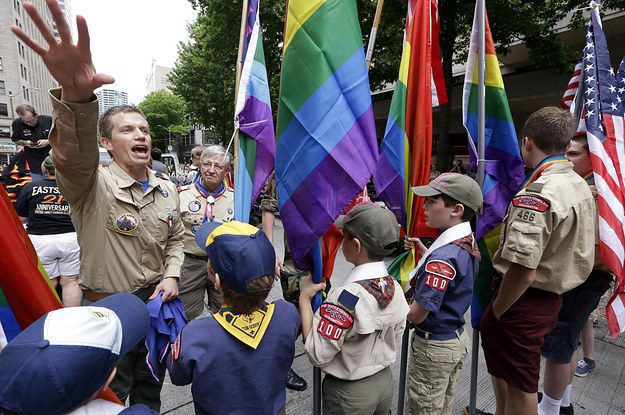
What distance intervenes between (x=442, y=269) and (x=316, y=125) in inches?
41.4

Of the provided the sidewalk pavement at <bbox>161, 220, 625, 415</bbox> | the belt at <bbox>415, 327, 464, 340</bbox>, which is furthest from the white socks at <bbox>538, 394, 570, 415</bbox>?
the belt at <bbox>415, 327, 464, 340</bbox>

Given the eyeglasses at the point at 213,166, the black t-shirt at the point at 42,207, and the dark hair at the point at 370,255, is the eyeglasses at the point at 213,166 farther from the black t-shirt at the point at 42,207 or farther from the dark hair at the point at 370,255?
the dark hair at the point at 370,255

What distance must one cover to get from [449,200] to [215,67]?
15.8m

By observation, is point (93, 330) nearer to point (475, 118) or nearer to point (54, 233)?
point (475, 118)

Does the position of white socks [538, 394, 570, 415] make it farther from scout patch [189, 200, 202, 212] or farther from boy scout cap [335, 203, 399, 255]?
scout patch [189, 200, 202, 212]

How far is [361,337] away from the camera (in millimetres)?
1627

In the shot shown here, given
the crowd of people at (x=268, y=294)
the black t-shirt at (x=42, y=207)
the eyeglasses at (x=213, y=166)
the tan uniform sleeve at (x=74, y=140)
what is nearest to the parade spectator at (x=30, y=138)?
the black t-shirt at (x=42, y=207)

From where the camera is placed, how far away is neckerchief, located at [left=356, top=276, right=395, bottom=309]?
160 centimetres

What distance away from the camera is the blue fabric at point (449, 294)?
1854 millimetres

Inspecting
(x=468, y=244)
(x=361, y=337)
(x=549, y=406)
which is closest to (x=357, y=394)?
(x=361, y=337)

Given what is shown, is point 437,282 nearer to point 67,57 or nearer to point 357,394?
point 357,394

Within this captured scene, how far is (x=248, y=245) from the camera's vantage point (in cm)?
141

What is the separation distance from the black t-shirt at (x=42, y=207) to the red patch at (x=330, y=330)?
11.2 feet

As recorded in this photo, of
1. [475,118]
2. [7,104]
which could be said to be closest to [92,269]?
[475,118]
